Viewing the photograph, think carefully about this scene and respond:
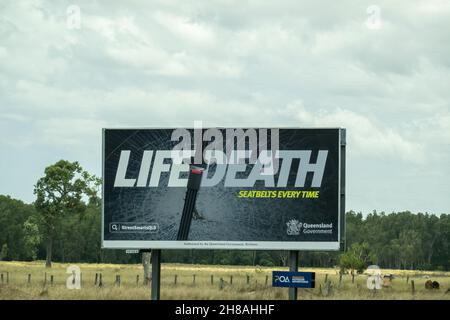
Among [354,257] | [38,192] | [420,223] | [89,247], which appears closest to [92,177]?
[38,192]

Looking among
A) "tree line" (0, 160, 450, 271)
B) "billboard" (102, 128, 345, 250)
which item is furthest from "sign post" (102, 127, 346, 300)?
"tree line" (0, 160, 450, 271)

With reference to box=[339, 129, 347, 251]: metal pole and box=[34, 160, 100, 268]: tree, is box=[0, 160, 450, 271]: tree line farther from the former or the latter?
box=[339, 129, 347, 251]: metal pole

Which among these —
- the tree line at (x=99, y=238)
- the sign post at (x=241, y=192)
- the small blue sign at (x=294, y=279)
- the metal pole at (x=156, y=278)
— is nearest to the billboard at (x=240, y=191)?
the sign post at (x=241, y=192)

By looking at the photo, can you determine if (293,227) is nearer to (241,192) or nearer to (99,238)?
(241,192)

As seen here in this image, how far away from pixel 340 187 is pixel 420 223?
12987cm

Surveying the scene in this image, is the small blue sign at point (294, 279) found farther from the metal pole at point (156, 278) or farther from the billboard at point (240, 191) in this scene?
the metal pole at point (156, 278)

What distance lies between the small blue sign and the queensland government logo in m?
1.32

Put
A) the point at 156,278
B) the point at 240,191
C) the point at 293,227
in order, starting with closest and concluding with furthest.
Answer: the point at 293,227, the point at 240,191, the point at 156,278

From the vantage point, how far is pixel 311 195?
2653 centimetres

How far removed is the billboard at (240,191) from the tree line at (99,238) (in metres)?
41.2

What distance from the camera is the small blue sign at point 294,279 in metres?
26.0

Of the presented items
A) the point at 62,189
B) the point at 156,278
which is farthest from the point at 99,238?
the point at 156,278

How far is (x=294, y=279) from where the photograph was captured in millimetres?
26141

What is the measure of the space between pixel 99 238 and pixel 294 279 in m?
91.8
